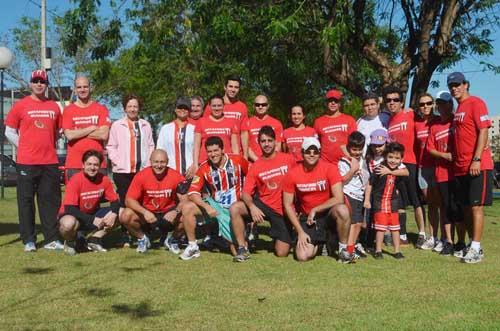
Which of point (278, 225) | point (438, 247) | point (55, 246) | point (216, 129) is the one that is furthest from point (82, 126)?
point (438, 247)

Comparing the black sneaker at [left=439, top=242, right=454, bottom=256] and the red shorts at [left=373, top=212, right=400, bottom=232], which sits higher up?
the red shorts at [left=373, top=212, right=400, bottom=232]

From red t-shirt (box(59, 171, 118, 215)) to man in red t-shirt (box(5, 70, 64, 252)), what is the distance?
35cm

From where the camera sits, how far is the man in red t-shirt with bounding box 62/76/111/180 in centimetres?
783

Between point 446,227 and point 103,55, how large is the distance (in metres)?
8.02

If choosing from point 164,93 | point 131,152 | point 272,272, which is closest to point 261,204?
point 272,272

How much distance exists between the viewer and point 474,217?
7.04 metres

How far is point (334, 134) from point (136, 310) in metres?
4.07

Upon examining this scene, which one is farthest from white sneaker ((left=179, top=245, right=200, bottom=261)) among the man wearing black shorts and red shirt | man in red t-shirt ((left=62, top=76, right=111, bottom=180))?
the man wearing black shorts and red shirt

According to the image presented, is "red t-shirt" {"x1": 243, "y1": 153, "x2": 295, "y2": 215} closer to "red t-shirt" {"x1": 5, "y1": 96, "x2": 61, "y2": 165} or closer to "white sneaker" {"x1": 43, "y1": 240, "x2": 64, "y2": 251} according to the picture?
"white sneaker" {"x1": 43, "y1": 240, "x2": 64, "y2": 251}

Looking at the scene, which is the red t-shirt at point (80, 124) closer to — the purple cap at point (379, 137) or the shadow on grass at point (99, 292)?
the shadow on grass at point (99, 292)

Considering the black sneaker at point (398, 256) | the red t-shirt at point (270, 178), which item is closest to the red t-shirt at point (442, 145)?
the black sneaker at point (398, 256)

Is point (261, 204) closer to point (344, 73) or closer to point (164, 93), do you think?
point (344, 73)

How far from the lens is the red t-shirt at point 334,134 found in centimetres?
809

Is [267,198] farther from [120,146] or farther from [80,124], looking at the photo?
[80,124]
